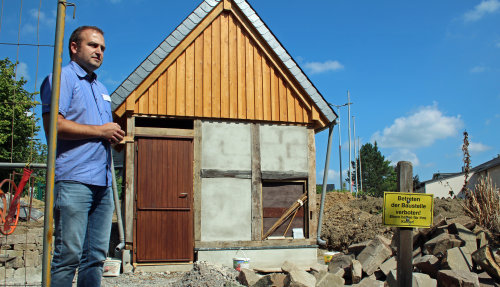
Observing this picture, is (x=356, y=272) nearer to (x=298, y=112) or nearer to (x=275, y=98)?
(x=298, y=112)

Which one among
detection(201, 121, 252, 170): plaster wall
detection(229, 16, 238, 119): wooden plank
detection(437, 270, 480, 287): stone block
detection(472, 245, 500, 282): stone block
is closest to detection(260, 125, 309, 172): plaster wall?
detection(201, 121, 252, 170): plaster wall

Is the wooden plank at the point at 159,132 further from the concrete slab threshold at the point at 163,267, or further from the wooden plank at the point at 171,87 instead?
the concrete slab threshold at the point at 163,267

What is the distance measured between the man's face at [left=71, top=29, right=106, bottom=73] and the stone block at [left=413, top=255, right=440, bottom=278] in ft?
18.9

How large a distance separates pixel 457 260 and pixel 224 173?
4.80 m

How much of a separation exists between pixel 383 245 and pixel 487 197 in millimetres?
2495

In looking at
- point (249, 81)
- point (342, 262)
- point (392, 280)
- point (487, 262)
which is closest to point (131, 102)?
point (249, 81)

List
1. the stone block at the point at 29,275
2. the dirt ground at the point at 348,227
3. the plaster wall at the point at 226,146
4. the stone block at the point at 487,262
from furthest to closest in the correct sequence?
1. the dirt ground at the point at 348,227
2. the plaster wall at the point at 226,146
3. the stone block at the point at 29,275
4. the stone block at the point at 487,262

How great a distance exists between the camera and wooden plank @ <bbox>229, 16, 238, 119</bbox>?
1008 centimetres

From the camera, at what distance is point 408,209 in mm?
4578

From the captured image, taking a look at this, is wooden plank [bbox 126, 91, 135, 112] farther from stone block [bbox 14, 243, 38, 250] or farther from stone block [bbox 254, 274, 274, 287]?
stone block [bbox 254, 274, 274, 287]

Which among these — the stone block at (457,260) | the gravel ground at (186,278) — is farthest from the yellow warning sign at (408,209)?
the gravel ground at (186,278)

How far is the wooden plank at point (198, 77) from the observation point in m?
9.80

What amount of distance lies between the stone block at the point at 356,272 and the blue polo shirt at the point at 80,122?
5018 mm

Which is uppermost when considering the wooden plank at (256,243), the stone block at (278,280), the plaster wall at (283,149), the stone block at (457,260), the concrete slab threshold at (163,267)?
the plaster wall at (283,149)
